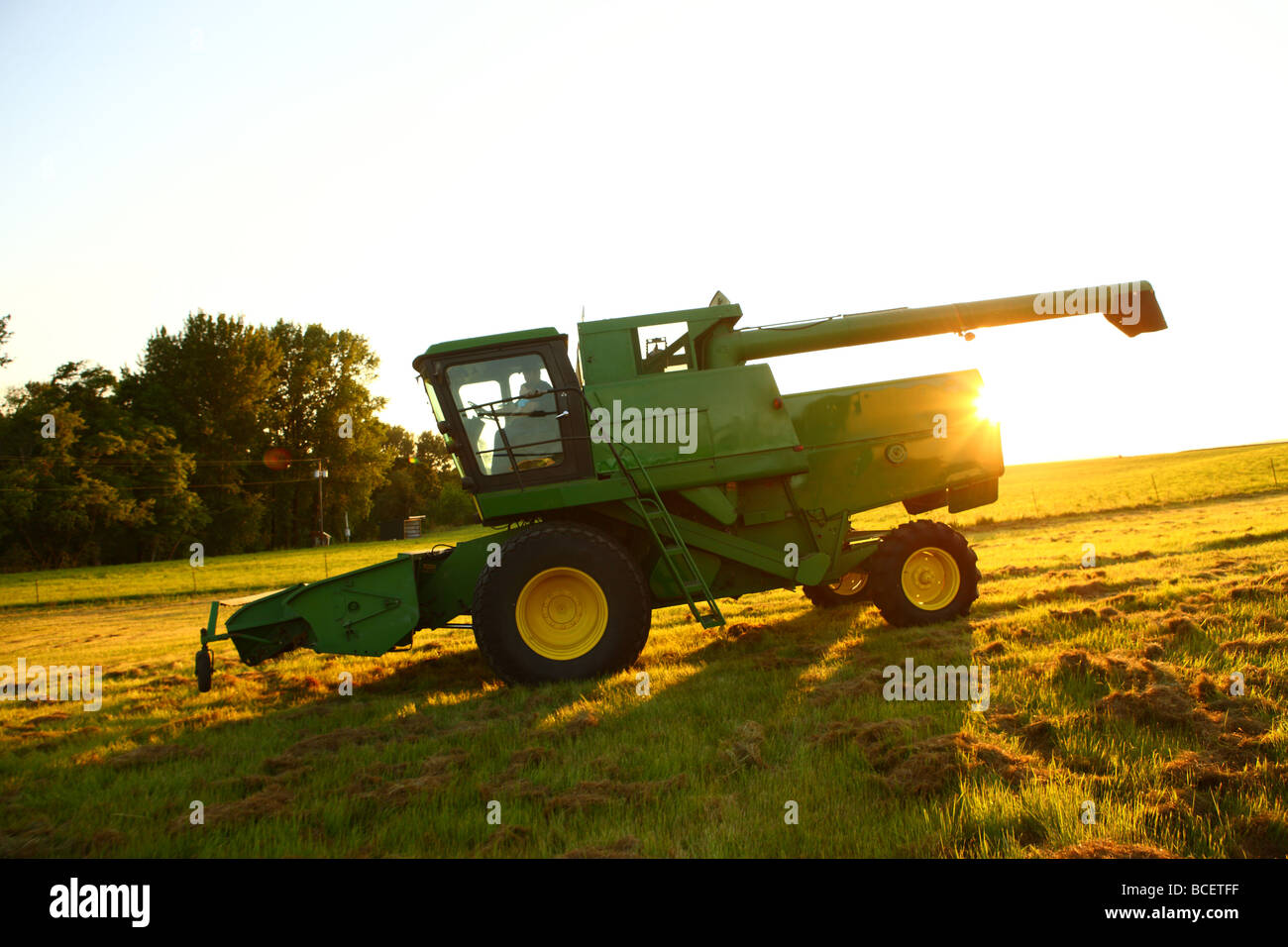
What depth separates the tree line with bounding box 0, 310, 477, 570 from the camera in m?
43.1

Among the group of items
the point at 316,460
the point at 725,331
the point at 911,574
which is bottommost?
the point at 911,574

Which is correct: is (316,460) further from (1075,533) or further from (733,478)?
(733,478)

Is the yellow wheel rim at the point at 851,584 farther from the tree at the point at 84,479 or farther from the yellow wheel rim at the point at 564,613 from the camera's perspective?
the tree at the point at 84,479

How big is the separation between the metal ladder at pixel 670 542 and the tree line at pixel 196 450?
42.2 m

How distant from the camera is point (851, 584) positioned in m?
9.15

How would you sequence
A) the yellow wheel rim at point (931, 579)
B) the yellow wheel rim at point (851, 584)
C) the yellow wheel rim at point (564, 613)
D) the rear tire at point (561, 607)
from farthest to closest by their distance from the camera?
1. the yellow wheel rim at point (851, 584)
2. the yellow wheel rim at point (931, 579)
3. the yellow wheel rim at point (564, 613)
4. the rear tire at point (561, 607)

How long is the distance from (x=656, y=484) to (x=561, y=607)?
4.46ft

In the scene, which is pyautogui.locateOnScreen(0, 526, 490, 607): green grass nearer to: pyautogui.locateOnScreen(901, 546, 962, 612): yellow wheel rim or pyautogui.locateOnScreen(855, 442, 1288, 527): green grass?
pyautogui.locateOnScreen(901, 546, 962, 612): yellow wheel rim

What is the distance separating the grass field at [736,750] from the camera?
3.20 m

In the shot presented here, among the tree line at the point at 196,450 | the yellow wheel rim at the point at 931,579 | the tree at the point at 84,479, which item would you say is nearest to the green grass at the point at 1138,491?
the yellow wheel rim at the point at 931,579
